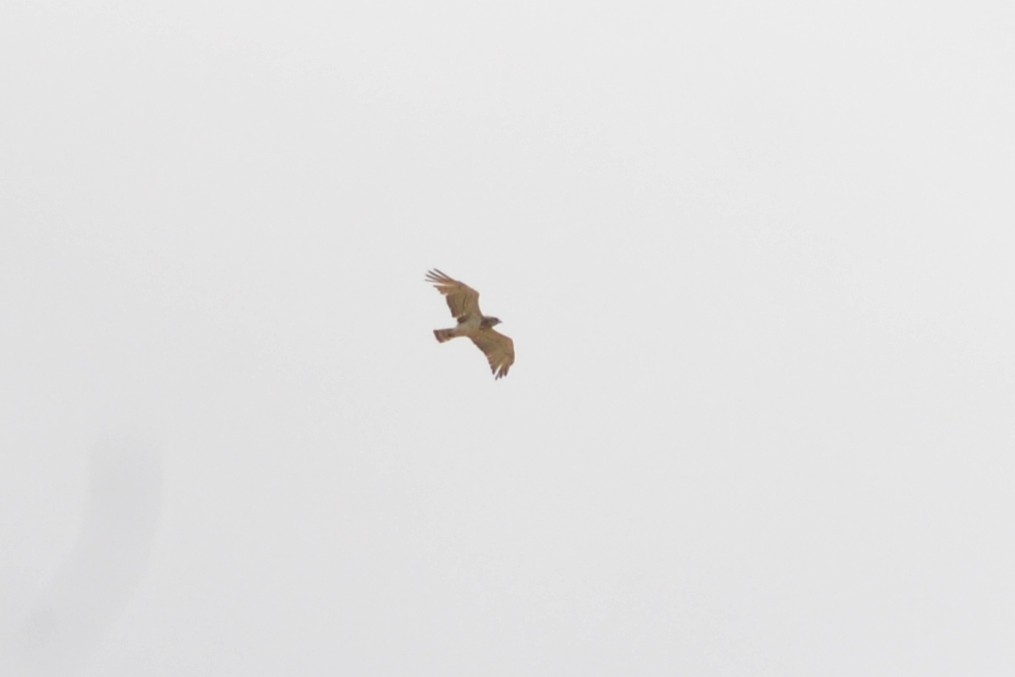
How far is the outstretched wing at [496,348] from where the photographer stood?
193 ft

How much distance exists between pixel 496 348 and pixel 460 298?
2450mm

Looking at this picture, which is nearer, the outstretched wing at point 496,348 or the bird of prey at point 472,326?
the bird of prey at point 472,326

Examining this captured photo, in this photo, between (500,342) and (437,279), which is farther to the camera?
(500,342)

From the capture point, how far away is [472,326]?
192 feet

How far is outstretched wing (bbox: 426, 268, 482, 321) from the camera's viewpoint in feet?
187

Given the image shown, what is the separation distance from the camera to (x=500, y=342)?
5950 cm

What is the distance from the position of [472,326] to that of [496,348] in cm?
133

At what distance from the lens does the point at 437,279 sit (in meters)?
55.6

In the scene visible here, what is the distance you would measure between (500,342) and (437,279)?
4290 mm

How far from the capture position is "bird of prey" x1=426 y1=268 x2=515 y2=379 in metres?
57.1

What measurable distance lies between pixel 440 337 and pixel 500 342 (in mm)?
2029

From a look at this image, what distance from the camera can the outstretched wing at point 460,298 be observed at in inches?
2240

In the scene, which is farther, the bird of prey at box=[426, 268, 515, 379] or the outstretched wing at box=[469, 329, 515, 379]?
the outstretched wing at box=[469, 329, 515, 379]

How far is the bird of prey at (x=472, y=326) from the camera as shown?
5709cm
